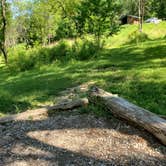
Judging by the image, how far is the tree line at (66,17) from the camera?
71.0ft

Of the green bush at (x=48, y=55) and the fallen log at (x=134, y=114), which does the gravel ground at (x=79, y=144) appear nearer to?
the fallen log at (x=134, y=114)

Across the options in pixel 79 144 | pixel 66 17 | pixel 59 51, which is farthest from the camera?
pixel 66 17

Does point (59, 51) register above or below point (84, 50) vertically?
below

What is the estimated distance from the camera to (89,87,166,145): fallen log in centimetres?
417

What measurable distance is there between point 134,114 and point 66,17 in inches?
1047

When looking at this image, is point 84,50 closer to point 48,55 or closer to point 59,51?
point 48,55

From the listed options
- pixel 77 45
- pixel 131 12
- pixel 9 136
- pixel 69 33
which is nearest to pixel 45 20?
pixel 69 33

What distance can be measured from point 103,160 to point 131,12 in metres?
74.5

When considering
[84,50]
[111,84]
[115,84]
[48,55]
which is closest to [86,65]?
[84,50]

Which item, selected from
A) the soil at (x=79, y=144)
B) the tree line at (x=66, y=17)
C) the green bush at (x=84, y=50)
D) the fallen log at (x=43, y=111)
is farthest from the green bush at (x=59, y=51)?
the soil at (x=79, y=144)

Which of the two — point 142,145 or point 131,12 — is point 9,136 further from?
point 131,12

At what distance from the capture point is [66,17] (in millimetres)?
30266

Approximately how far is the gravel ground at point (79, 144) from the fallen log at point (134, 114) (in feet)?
0.41

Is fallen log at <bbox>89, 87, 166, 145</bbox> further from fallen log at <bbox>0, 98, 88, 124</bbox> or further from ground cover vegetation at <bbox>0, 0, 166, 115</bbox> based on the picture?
ground cover vegetation at <bbox>0, 0, 166, 115</bbox>
